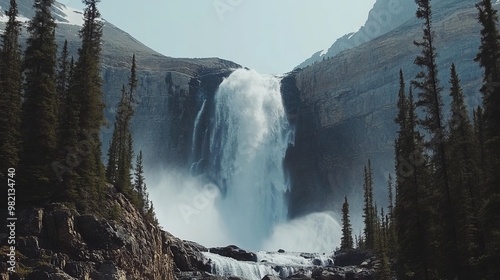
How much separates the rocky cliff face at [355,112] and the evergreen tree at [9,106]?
9584 cm

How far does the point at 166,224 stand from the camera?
11925cm

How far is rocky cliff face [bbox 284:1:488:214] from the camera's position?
124 metres

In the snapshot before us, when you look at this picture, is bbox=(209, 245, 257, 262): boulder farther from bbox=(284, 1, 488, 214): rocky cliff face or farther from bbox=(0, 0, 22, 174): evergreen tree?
bbox=(284, 1, 488, 214): rocky cliff face

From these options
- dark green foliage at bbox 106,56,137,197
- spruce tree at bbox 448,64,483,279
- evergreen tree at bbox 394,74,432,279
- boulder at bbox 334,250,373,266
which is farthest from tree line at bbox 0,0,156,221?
boulder at bbox 334,250,373,266

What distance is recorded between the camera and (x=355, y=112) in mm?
130625

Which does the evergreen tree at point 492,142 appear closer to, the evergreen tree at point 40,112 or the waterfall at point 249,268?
the evergreen tree at point 40,112

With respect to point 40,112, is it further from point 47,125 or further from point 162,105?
point 162,105

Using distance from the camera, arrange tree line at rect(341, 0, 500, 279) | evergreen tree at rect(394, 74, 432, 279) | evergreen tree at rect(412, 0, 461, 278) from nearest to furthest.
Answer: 1. tree line at rect(341, 0, 500, 279)
2. evergreen tree at rect(412, 0, 461, 278)
3. evergreen tree at rect(394, 74, 432, 279)

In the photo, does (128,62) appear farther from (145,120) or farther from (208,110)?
(208,110)

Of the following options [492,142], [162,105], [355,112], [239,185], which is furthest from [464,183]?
[162,105]

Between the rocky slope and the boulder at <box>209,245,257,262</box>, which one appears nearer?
the boulder at <box>209,245,257,262</box>

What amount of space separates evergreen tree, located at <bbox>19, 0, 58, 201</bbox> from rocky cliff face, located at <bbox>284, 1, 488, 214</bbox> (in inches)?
3735

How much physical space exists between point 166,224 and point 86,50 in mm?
81851

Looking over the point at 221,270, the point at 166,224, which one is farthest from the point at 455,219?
the point at 166,224
